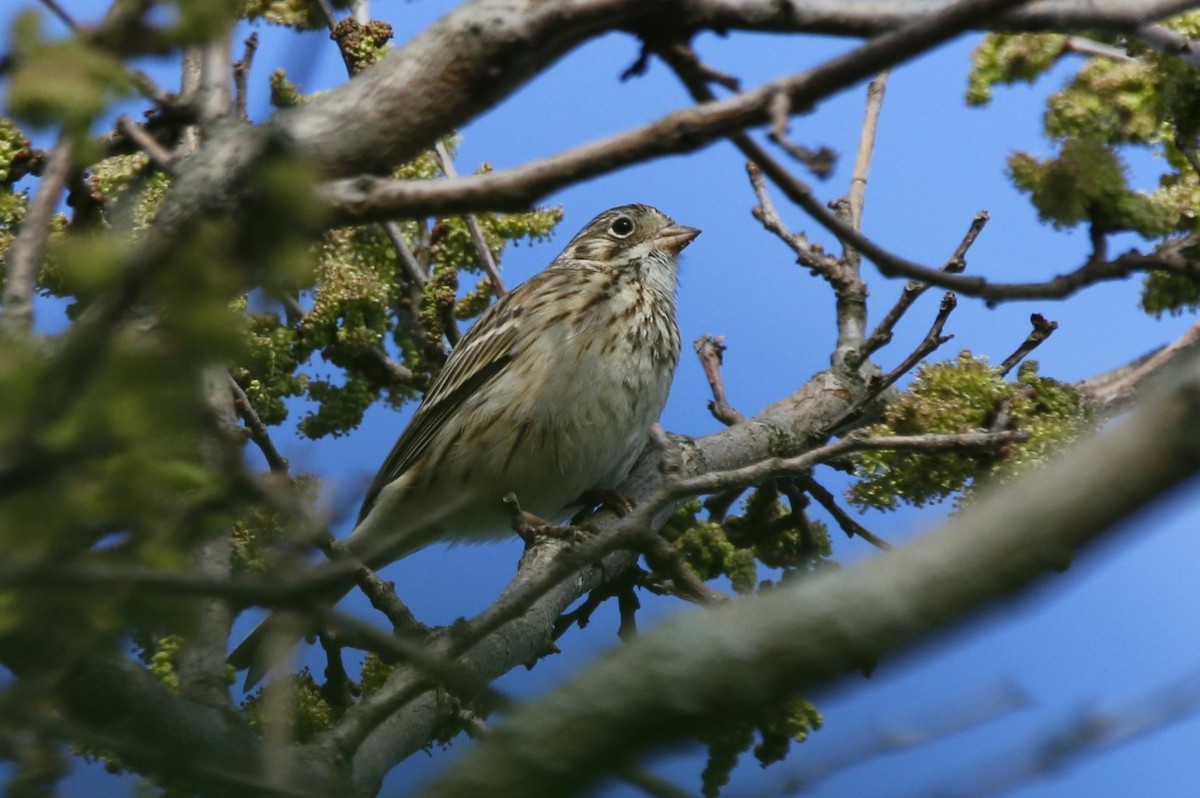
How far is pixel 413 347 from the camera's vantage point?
637 cm

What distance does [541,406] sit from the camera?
6312mm

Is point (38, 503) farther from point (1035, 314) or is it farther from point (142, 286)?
point (1035, 314)

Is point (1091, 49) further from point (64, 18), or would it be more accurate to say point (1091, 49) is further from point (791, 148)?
point (64, 18)

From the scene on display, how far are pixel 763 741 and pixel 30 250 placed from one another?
9.26 feet

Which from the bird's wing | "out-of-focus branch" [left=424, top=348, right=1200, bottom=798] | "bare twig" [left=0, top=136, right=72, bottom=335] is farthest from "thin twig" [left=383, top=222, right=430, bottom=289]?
"out-of-focus branch" [left=424, top=348, right=1200, bottom=798]

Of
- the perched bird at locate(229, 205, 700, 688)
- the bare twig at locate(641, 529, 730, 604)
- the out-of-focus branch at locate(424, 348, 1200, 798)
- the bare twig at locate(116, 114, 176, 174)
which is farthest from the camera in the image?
the perched bird at locate(229, 205, 700, 688)

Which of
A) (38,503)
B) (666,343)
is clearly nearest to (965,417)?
(666,343)

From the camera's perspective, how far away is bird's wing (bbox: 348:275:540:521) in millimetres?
6602

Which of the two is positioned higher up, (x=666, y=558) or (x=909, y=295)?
(x=909, y=295)

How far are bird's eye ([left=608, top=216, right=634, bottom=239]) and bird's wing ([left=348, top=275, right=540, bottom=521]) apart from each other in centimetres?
84

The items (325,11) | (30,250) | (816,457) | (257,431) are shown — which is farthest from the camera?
(325,11)

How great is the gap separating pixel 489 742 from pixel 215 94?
64.5 inches

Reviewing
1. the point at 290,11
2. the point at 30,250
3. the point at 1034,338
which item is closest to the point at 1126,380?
the point at 1034,338

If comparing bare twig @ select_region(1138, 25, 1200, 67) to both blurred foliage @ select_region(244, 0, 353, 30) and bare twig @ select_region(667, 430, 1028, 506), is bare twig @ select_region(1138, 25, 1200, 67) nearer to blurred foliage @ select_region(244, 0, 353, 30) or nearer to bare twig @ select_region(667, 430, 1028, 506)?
bare twig @ select_region(667, 430, 1028, 506)
